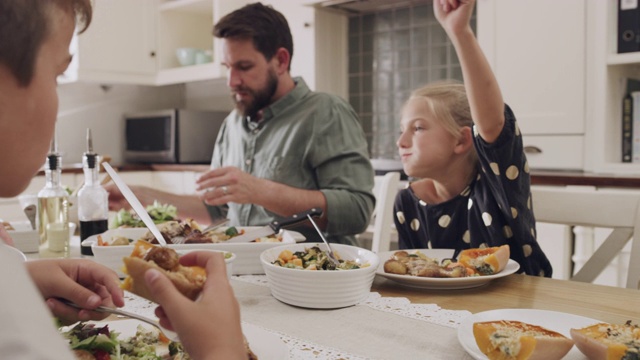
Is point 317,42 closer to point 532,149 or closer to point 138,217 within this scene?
point 532,149

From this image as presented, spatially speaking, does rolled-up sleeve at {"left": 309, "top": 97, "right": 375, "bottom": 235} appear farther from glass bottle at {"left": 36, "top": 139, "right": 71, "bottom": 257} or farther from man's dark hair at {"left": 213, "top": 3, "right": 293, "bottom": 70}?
glass bottle at {"left": 36, "top": 139, "right": 71, "bottom": 257}

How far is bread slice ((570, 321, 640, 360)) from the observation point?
55 cm

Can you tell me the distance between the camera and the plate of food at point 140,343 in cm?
61

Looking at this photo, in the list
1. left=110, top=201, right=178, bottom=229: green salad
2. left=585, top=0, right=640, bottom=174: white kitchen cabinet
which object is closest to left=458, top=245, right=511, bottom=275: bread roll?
left=110, top=201, right=178, bottom=229: green salad

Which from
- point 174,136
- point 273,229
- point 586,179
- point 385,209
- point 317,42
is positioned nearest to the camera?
point 273,229

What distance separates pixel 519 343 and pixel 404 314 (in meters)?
0.23

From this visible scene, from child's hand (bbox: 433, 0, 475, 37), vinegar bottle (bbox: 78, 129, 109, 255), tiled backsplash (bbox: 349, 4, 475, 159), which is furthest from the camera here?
tiled backsplash (bbox: 349, 4, 475, 159)

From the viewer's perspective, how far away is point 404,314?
2.58ft

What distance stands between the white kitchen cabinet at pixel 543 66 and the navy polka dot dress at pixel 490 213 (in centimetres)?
A: 129

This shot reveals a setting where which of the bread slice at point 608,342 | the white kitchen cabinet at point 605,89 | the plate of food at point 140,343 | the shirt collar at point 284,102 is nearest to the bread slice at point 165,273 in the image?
the plate of food at point 140,343

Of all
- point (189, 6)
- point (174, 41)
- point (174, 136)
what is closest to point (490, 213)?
point (174, 136)

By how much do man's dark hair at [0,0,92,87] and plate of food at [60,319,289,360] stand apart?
1.02ft

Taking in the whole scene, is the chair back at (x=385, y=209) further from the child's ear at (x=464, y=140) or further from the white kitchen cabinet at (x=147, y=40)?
the white kitchen cabinet at (x=147, y=40)

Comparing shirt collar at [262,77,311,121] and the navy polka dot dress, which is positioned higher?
shirt collar at [262,77,311,121]
